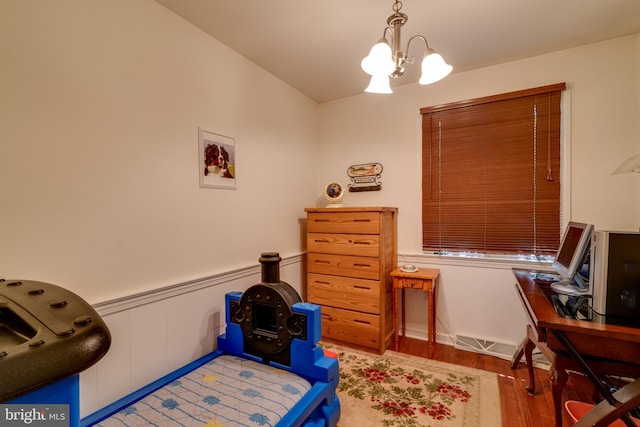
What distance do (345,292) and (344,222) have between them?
661 mm

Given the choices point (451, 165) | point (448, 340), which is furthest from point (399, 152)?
point (448, 340)

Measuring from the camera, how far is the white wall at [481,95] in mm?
2180

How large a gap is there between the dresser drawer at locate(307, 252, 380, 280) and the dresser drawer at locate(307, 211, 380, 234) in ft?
0.82

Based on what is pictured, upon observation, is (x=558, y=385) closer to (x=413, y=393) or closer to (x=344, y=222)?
(x=413, y=393)

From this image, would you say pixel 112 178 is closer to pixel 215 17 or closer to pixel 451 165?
pixel 215 17

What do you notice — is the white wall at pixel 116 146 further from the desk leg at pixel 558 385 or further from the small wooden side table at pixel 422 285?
the desk leg at pixel 558 385

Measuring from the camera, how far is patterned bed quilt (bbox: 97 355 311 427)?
134 centimetres

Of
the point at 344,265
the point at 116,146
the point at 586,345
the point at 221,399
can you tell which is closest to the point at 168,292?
the point at 221,399

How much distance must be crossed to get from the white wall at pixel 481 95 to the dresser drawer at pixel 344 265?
1.86 ft

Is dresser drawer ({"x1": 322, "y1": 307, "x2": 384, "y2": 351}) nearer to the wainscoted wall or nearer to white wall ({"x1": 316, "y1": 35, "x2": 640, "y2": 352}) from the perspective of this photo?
white wall ({"x1": 316, "y1": 35, "x2": 640, "y2": 352})

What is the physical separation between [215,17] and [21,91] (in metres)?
1.17

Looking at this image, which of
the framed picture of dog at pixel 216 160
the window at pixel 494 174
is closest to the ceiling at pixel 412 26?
the window at pixel 494 174

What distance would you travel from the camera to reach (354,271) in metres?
2.66

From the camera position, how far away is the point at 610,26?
202 cm
